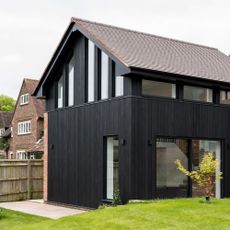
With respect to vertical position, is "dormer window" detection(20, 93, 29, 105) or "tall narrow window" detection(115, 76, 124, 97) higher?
"dormer window" detection(20, 93, 29, 105)

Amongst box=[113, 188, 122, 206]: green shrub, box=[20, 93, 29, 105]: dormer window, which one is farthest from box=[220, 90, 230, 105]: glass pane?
box=[20, 93, 29, 105]: dormer window

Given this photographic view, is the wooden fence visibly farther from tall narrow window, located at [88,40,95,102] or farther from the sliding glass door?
the sliding glass door

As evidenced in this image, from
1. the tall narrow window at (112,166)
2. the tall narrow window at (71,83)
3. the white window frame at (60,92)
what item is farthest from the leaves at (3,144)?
the tall narrow window at (112,166)

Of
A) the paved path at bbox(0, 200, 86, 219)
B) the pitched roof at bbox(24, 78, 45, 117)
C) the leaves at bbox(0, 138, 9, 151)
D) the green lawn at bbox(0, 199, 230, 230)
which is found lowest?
the paved path at bbox(0, 200, 86, 219)

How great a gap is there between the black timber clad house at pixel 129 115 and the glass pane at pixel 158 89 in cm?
4

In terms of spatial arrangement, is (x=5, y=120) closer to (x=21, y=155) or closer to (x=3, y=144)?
(x=3, y=144)

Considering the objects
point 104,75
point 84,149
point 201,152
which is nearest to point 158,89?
point 104,75

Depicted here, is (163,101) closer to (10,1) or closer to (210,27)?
(10,1)

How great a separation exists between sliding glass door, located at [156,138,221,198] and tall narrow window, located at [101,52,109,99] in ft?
8.99

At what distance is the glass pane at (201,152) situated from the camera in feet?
59.6

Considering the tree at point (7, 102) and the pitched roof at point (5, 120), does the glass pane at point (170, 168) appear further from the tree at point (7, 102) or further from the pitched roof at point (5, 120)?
the tree at point (7, 102)

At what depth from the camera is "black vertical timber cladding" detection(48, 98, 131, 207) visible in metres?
17.2

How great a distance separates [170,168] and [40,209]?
5.56 metres

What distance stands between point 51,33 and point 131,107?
25.6m
